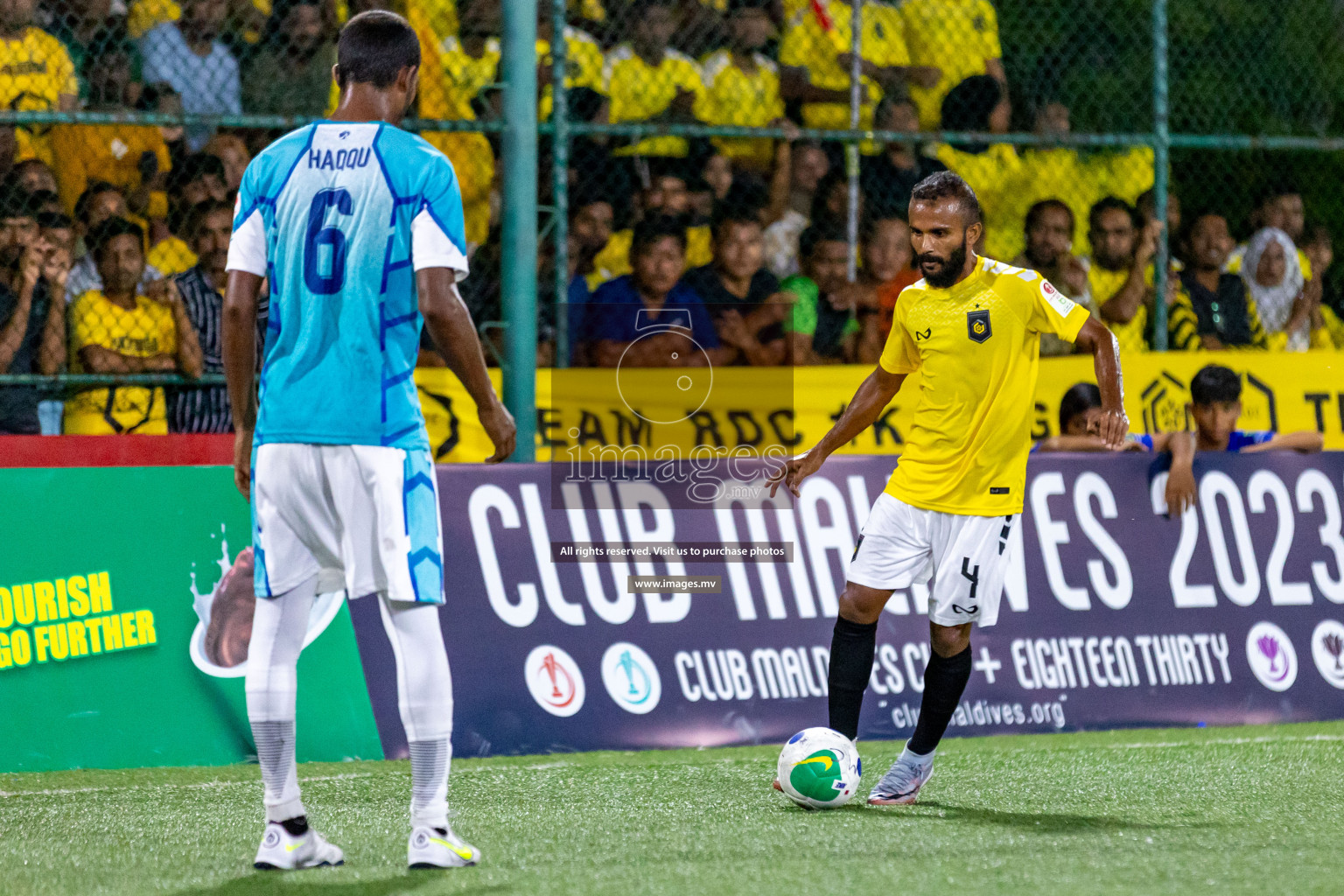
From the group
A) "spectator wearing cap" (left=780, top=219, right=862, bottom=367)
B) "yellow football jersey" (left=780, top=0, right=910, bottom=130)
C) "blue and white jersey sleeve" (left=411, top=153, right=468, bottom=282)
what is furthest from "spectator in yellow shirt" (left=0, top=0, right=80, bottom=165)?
"blue and white jersey sleeve" (left=411, top=153, right=468, bottom=282)

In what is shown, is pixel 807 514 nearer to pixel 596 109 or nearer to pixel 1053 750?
pixel 1053 750

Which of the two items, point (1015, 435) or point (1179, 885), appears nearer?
point (1179, 885)

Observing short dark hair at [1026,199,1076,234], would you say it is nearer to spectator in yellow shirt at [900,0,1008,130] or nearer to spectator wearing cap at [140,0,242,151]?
spectator in yellow shirt at [900,0,1008,130]

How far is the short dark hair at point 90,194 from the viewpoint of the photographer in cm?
816

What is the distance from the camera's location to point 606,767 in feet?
21.3

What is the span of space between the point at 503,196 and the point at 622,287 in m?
1.14

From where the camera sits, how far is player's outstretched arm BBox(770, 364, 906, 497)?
19.3ft

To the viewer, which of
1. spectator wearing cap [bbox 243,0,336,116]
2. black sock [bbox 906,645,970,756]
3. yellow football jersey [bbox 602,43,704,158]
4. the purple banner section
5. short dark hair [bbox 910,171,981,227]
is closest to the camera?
short dark hair [bbox 910,171,981,227]

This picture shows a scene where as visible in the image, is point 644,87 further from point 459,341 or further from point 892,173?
point 459,341

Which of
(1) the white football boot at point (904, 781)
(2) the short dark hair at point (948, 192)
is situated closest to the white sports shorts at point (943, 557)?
(1) the white football boot at point (904, 781)

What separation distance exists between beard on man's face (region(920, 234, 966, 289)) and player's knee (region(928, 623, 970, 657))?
3.78ft

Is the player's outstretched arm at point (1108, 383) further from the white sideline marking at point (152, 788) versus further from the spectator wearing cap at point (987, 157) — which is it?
the spectator wearing cap at point (987, 157)

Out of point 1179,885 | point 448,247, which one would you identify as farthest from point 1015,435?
point 448,247

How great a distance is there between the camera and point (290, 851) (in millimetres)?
4332
